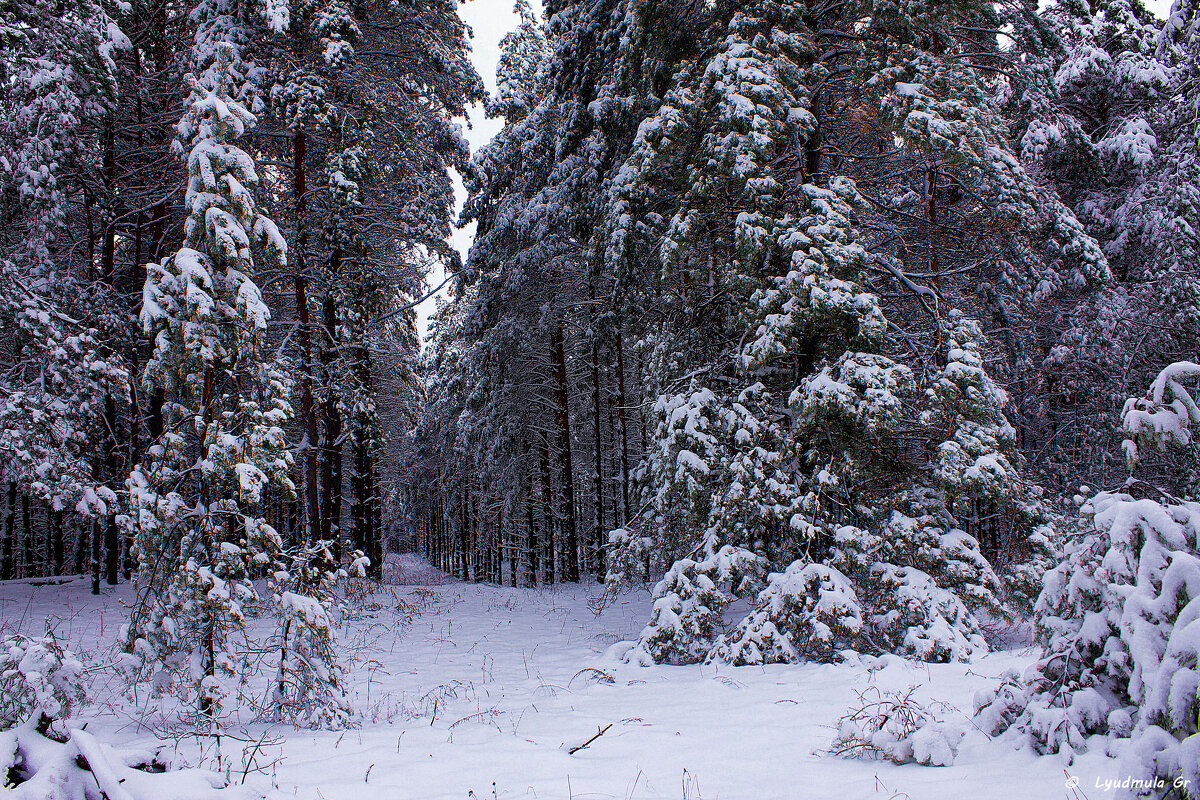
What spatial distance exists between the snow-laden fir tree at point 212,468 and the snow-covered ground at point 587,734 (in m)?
0.54

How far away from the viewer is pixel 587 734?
14.5 ft

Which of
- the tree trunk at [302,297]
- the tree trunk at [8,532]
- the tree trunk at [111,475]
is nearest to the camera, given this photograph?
the tree trunk at [302,297]

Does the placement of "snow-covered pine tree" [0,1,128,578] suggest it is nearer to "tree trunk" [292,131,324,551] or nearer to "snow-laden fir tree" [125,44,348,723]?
"tree trunk" [292,131,324,551]

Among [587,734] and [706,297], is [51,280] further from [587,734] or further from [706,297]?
[587,734]

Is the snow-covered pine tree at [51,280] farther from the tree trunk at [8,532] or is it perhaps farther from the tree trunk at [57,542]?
the tree trunk at [57,542]

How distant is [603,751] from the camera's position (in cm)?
403

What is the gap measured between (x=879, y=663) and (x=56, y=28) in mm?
15236

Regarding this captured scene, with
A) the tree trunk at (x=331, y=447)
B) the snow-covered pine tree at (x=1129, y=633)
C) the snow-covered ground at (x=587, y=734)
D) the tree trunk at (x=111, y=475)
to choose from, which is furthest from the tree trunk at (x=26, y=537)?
the snow-covered pine tree at (x=1129, y=633)

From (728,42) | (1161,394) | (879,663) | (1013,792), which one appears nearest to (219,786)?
(1013,792)

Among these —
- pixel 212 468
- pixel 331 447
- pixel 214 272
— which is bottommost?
pixel 212 468

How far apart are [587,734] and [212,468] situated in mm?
3666

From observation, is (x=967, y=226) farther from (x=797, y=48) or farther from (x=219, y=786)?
(x=219, y=786)

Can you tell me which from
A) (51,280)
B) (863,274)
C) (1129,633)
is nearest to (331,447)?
(51,280)

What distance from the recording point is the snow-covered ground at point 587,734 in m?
3.22
